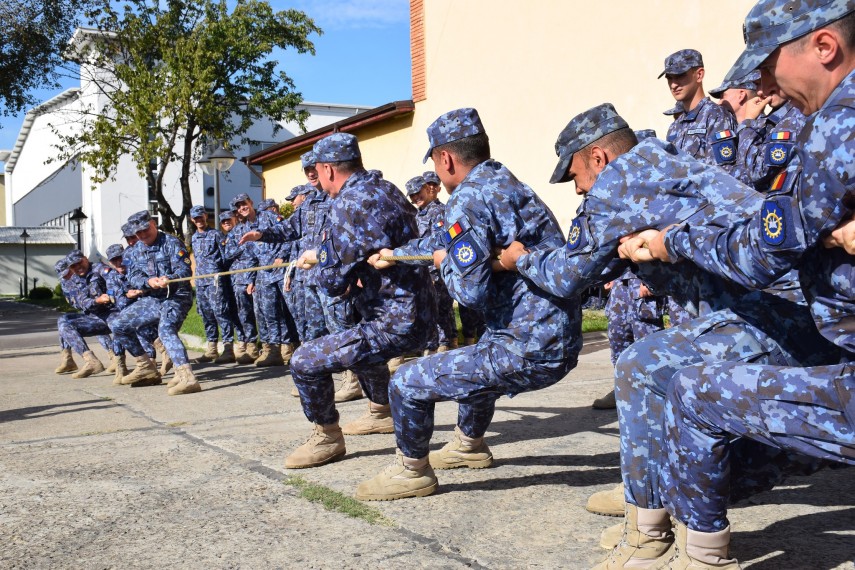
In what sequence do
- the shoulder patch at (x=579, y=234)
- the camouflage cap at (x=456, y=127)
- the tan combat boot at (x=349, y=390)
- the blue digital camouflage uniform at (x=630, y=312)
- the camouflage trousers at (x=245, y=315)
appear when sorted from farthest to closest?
the camouflage trousers at (x=245, y=315) < the tan combat boot at (x=349, y=390) < the blue digital camouflage uniform at (x=630, y=312) < the camouflage cap at (x=456, y=127) < the shoulder patch at (x=579, y=234)

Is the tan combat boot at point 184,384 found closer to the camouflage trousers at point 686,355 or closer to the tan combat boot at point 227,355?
the tan combat boot at point 227,355

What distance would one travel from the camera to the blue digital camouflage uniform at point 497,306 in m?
4.08

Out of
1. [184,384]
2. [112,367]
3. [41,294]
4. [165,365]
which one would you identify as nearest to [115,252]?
[112,367]

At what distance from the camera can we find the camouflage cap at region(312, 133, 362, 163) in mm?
5684

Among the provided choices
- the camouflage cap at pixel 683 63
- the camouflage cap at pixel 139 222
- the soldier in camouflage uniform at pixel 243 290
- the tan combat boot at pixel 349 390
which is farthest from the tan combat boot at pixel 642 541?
the soldier in camouflage uniform at pixel 243 290

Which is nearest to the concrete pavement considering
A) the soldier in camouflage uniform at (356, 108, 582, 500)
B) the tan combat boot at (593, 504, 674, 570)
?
the tan combat boot at (593, 504, 674, 570)

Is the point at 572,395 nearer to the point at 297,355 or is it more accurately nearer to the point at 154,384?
the point at 297,355

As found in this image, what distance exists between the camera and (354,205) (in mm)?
5344

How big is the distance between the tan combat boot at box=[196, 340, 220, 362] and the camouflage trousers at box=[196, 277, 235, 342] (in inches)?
2.8

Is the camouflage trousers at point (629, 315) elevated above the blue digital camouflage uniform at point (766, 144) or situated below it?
below

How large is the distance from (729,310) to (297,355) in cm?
283

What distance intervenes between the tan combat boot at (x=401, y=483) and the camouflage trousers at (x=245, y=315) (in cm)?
796

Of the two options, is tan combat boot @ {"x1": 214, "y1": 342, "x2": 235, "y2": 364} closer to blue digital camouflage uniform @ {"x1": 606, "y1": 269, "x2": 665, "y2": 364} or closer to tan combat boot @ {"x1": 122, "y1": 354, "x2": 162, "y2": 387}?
tan combat boot @ {"x1": 122, "y1": 354, "x2": 162, "y2": 387}

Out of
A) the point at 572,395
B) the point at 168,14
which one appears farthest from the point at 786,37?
the point at 168,14
